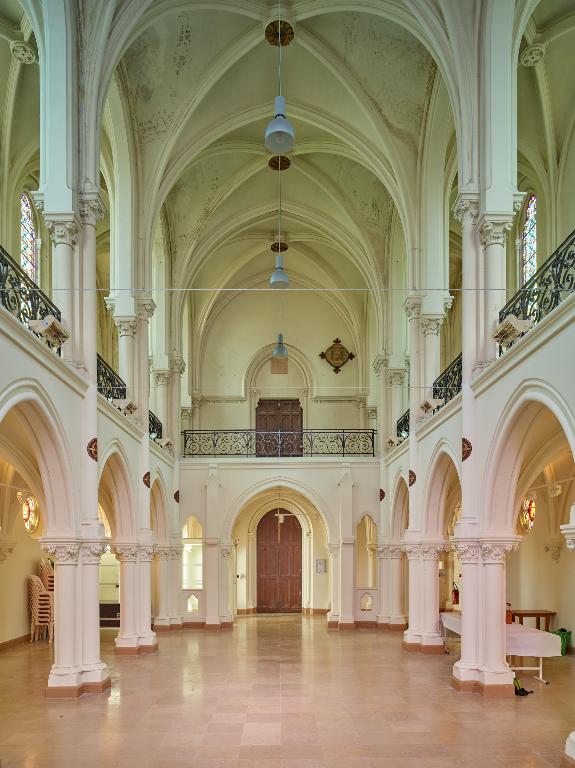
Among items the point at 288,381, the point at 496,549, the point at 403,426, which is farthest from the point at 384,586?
the point at 496,549

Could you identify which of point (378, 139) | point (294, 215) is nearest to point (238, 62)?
point (378, 139)

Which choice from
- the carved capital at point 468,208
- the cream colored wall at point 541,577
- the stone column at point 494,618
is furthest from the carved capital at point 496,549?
the cream colored wall at point 541,577

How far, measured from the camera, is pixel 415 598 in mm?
17719

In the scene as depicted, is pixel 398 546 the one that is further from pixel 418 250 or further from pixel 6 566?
pixel 6 566

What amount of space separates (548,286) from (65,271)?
7133 millimetres

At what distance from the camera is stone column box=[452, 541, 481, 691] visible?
12539mm

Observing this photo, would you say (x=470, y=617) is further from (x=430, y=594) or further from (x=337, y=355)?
(x=337, y=355)

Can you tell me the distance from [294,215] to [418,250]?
7.19m

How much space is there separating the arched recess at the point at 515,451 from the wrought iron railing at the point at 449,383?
249 cm

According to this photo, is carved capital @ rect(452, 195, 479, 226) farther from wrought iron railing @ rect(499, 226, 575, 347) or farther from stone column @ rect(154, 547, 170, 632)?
stone column @ rect(154, 547, 170, 632)

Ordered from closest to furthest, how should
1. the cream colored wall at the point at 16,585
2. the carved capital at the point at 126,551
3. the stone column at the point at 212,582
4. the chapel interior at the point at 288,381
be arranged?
the chapel interior at the point at 288,381 < the carved capital at the point at 126,551 < the cream colored wall at the point at 16,585 < the stone column at the point at 212,582

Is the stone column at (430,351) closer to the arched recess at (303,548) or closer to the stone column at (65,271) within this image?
the stone column at (65,271)

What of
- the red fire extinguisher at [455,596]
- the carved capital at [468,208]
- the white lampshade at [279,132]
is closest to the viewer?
the white lampshade at [279,132]

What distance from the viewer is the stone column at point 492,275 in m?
12.8
